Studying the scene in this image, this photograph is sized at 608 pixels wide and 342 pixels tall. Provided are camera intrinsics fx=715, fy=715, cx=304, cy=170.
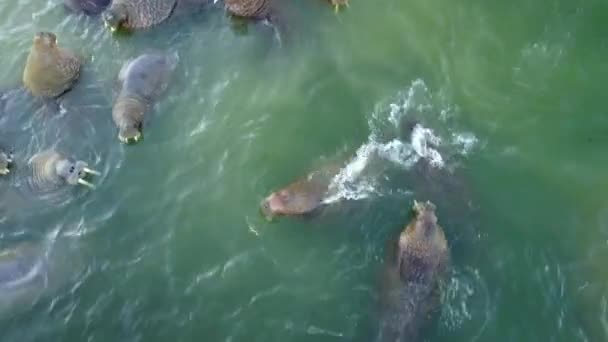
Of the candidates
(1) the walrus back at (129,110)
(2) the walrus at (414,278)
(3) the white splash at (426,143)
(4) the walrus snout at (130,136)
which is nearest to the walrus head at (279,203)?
(2) the walrus at (414,278)

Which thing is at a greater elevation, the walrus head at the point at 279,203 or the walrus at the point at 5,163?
the walrus at the point at 5,163

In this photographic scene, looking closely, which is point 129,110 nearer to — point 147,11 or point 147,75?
point 147,75

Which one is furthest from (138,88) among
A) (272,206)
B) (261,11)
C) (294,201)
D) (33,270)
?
(294,201)

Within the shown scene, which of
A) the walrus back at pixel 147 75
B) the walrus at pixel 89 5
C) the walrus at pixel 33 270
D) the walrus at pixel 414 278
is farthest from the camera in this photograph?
the walrus at pixel 89 5

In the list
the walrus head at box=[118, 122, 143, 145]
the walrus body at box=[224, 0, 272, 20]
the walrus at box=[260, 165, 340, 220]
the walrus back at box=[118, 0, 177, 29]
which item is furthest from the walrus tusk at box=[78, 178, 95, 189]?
the walrus body at box=[224, 0, 272, 20]

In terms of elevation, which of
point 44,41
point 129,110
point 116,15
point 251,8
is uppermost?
point 44,41

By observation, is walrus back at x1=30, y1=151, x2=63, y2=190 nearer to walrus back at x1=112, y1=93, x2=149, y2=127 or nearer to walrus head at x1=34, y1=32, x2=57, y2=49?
walrus back at x1=112, y1=93, x2=149, y2=127

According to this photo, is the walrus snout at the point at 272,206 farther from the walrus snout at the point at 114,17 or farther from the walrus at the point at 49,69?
the walrus snout at the point at 114,17

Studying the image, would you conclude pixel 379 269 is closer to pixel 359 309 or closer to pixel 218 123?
pixel 359 309
